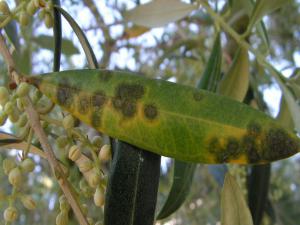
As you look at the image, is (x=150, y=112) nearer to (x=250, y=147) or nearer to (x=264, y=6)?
(x=250, y=147)

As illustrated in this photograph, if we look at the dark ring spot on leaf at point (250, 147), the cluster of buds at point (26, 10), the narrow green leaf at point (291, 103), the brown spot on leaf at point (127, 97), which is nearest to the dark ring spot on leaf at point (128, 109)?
the brown spot on leaf at point (127, 97)

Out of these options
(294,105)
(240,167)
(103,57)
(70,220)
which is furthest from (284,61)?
(70,220)

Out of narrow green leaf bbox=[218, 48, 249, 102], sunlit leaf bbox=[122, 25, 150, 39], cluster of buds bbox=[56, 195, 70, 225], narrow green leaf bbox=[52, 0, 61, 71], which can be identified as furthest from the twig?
sunlit leaf bbox=[122, 25, 150, 39]

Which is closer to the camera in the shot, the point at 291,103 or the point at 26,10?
the point at 26,10

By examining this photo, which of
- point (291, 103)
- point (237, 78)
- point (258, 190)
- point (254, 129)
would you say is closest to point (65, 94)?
point (254, 129)

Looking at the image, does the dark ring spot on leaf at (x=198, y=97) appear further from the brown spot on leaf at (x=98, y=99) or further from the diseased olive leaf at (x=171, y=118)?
the brown spot on leaf at (x=98, y=99)

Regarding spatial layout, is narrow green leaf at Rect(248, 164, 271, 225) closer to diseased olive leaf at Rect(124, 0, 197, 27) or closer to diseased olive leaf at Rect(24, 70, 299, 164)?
diseased olive leaf at Rect(124, 0, 197, 27)

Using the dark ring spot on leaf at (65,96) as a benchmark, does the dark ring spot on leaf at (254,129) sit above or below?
below
